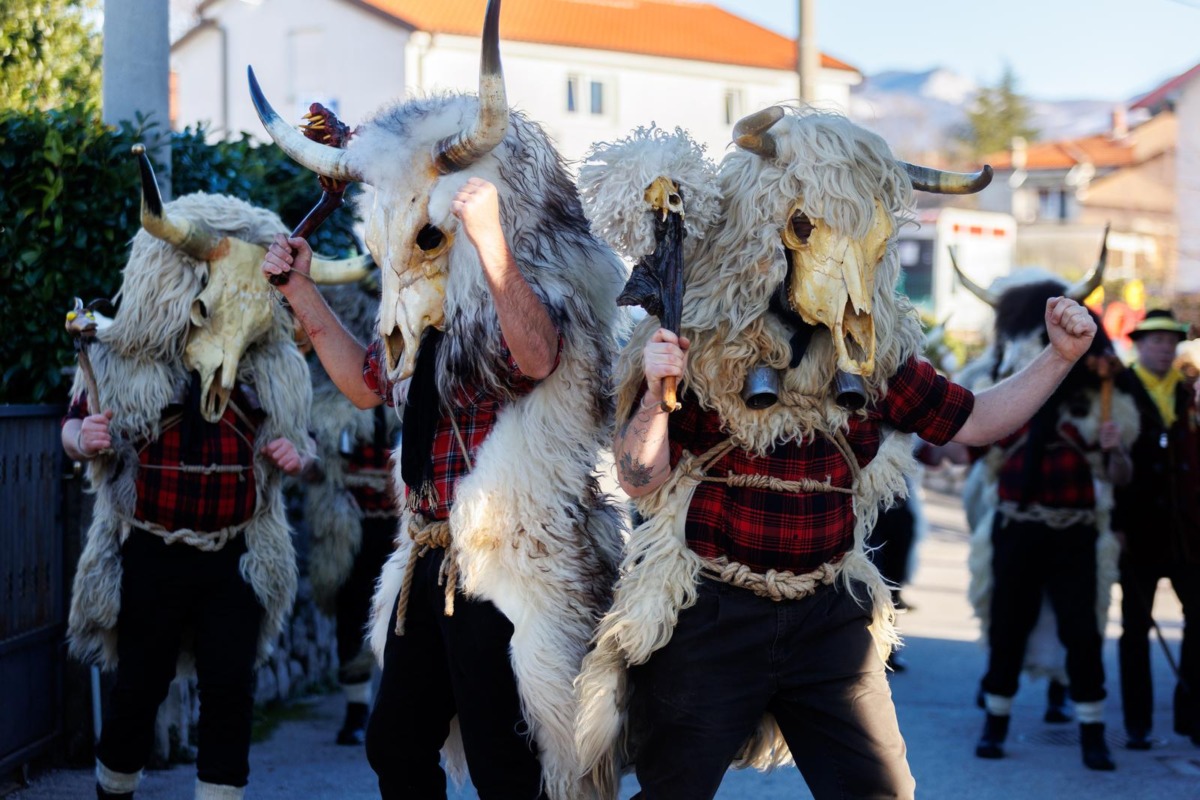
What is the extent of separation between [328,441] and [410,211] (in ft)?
9.96

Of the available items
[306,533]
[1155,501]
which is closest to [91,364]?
[306,533]

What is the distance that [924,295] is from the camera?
40.5 m

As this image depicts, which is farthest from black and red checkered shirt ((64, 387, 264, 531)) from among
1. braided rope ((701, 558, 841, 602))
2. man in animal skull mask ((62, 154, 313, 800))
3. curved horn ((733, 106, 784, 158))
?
curved horn ((733, 106, 784, 158))

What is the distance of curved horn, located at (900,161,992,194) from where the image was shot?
3018mm

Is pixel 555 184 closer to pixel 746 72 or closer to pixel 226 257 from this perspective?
pixel 226 257

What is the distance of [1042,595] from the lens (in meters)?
6.08

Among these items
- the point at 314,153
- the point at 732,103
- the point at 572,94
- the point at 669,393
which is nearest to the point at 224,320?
the point at 314,153

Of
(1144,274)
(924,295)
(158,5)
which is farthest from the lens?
(924,295)

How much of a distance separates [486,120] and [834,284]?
2.83ft

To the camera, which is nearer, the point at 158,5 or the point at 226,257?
the point at 226,257

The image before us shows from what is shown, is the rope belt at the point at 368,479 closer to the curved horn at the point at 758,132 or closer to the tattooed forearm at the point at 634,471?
the tattooed forearm at the point at 634,471

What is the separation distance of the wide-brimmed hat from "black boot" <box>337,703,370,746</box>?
4213 mm

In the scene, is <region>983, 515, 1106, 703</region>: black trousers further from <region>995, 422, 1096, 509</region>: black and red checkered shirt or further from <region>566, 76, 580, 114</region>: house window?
<region>566, 76, 580, 114</region>: house window

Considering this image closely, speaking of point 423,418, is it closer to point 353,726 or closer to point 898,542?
point 353,726
